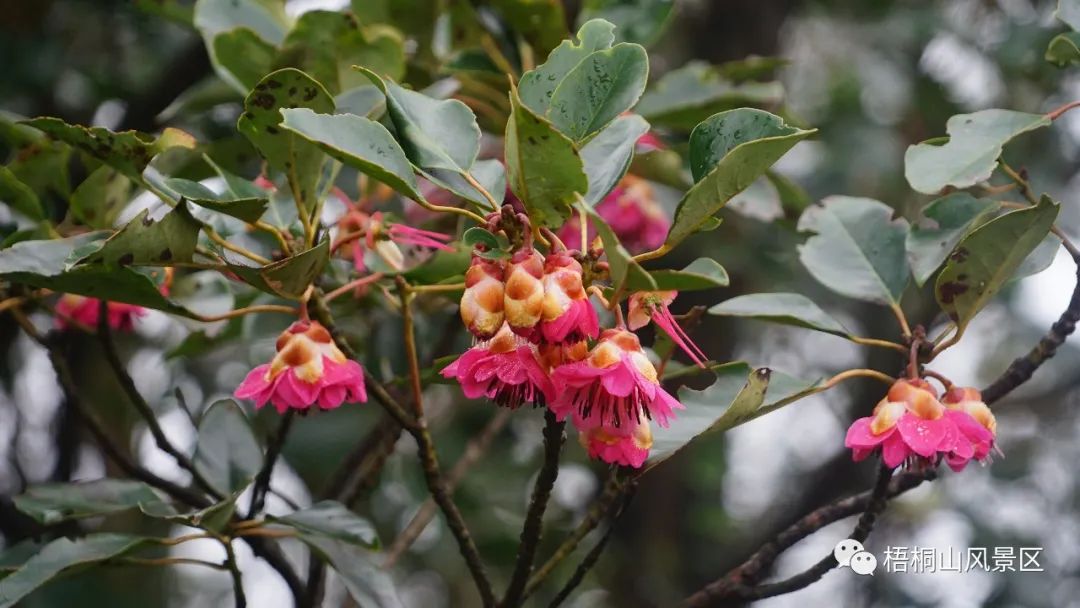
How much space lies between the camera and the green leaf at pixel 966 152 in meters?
0.99

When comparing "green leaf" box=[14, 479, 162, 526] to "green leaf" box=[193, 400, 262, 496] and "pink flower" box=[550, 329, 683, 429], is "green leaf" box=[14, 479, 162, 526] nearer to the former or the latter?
"green leaf" box=[193, 400, 262, 496]

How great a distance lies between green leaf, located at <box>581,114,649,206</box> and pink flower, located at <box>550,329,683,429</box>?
13 centimetres

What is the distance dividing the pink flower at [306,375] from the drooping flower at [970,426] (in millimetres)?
528

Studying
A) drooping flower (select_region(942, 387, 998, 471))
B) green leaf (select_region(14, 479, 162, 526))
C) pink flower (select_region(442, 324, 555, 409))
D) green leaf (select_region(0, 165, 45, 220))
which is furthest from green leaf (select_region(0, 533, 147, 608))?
drooping flower (select_region(942, 387, 998, 471))

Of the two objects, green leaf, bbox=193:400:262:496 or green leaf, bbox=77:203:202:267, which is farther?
green leaf, bbox=193:400:262:496

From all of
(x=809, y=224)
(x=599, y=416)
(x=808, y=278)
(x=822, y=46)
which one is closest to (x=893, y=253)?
(x=809, y=224)

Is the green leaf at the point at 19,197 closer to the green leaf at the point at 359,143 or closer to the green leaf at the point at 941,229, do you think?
the green leaf at the point at 359,143

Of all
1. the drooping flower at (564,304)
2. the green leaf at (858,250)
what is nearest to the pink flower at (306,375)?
the drooping flower at (564,304)

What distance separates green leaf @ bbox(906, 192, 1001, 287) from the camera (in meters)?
1.12

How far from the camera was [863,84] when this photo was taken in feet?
11.8

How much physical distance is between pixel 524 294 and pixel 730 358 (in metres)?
2.23

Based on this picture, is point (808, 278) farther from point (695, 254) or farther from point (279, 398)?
point (279, 398)

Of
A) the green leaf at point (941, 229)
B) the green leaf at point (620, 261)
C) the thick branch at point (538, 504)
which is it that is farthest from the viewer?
the green leaf at point (941, 229)

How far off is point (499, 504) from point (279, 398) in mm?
1758
